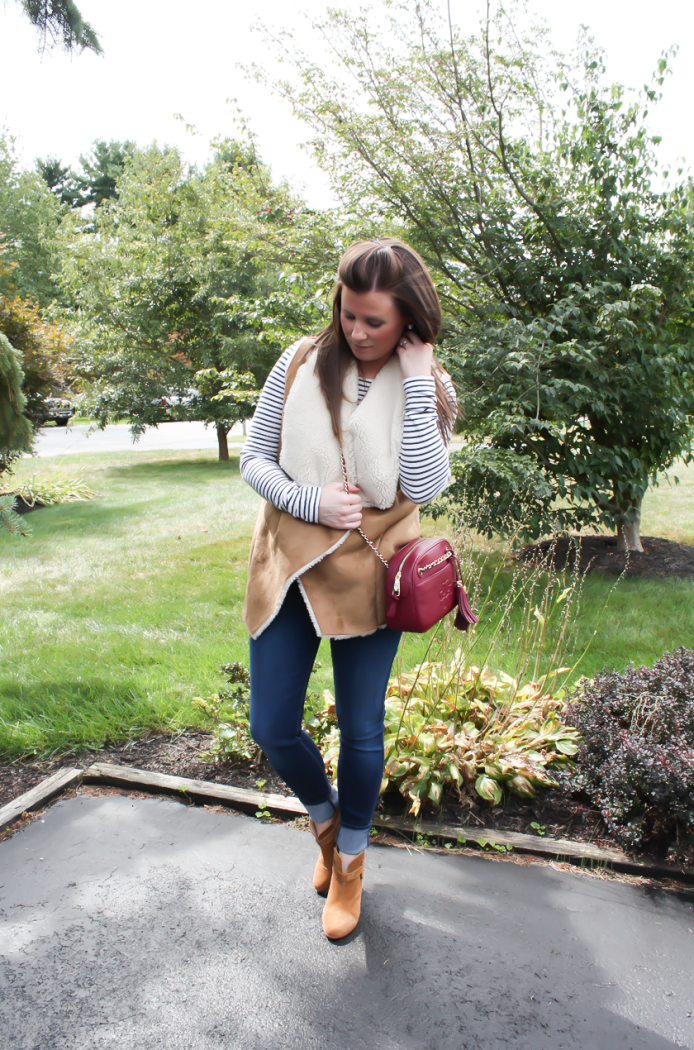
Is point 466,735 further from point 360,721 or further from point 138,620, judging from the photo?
point 138,620

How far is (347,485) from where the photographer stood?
1.83 m

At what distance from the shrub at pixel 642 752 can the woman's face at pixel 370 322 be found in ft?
5.49

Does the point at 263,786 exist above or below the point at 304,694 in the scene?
below

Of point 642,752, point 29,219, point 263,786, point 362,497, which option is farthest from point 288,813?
point 29,219

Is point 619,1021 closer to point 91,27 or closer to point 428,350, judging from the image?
point 428,350

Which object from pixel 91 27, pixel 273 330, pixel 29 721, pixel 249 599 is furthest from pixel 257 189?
pixel 249 599

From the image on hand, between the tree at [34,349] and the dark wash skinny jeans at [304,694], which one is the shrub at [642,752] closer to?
the dark wash skinny jeans at [304,694]

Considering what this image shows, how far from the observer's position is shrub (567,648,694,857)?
89.1 inches

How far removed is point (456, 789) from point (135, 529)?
599 cm

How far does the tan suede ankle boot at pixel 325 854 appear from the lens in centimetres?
212

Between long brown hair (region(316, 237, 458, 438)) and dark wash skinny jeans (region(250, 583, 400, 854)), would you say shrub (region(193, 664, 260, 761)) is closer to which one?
dark wash skinny jeans (region(250, 583, 400, 854))

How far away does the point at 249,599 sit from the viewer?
195cm

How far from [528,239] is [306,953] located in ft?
15.9

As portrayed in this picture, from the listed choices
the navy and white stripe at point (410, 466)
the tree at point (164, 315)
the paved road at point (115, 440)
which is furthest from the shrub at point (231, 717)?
the paved road at point (115, 440)
